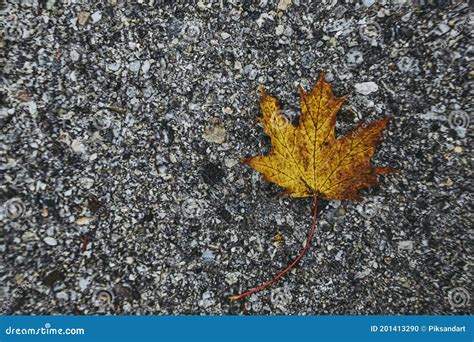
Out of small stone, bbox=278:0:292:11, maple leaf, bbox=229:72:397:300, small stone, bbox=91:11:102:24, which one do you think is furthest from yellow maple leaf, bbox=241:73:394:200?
small stone, bbox=91:11:102:24

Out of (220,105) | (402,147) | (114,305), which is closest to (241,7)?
(220,105)

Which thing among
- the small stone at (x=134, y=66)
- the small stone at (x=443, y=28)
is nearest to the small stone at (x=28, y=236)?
the small stone at (x=134, y=66)

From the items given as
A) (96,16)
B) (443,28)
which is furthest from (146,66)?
(443,28)

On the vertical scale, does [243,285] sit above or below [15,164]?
below

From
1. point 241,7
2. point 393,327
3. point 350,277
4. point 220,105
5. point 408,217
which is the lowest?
point 393,327

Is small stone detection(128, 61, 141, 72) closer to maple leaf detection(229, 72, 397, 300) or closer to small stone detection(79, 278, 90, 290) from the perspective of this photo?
maple leaf detection(229, 72, 397, 300)

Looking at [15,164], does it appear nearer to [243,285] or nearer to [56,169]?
[56,169]
